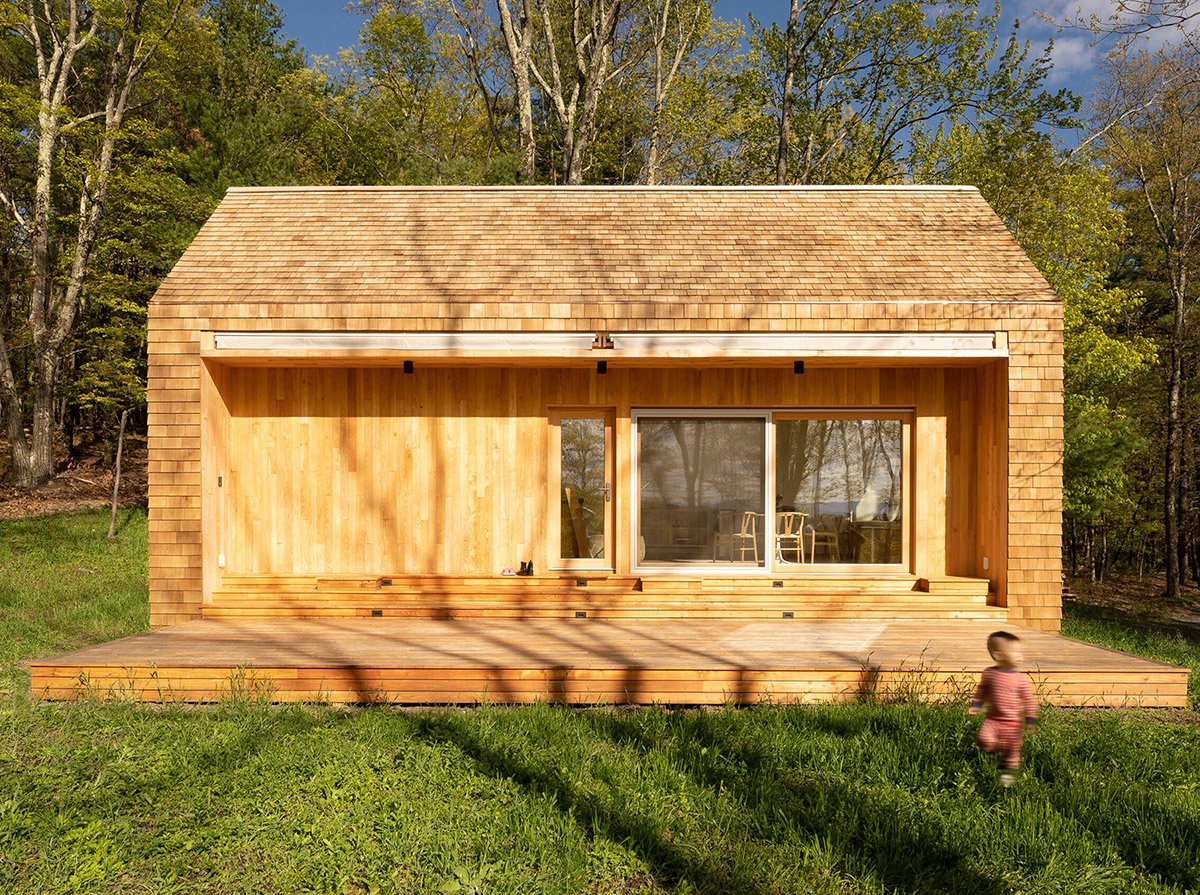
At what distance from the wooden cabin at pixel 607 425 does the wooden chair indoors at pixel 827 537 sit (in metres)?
0.02

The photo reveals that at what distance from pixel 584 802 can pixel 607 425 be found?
198 inches

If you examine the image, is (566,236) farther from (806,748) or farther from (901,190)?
(806,748)

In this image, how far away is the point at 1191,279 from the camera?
65.3ft

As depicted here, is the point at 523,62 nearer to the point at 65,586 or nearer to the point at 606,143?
the point at 606,143

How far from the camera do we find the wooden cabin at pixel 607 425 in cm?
778

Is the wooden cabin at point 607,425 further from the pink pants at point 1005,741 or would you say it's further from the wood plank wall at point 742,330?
the pink pants at point 1005,741

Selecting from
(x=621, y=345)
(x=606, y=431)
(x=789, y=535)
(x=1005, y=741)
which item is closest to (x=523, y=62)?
(x=606, y=431)

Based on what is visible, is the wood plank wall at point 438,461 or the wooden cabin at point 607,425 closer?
the wooden cabin at point 607,425

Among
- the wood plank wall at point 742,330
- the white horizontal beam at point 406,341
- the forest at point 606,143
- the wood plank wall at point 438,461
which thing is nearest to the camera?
the wood plank wall at point 742,330

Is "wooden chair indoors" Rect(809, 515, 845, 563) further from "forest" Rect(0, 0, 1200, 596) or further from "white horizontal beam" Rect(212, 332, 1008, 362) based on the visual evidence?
"forest" Rect(0, 0, 1200, 596)

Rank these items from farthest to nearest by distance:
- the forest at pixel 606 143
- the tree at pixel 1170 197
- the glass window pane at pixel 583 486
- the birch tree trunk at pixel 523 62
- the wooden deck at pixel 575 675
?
the birch tree trunk at pixel 523 62 < the forest at pixel 606 143 < the tree at pixel 1170 197 < the glass window pane at pixel 583 486 < the wooden deck at pixel 575 675

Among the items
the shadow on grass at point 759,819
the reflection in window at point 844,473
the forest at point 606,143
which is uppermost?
the forest at point 606,143

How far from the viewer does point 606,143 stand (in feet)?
86.8

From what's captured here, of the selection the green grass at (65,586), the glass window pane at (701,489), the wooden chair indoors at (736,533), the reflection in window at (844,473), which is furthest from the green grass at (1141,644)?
the green grass at (65,586)
